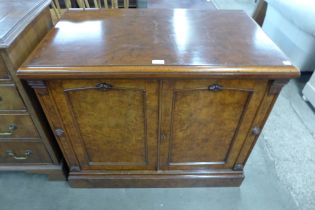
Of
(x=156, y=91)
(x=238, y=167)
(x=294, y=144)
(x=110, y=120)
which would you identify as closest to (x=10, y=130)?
(x=110, y=120)

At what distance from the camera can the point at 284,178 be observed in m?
1.24

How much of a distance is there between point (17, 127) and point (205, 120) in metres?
0.81

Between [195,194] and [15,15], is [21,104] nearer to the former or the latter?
[15,15]

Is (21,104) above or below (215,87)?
below

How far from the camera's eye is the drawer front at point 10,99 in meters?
0.82

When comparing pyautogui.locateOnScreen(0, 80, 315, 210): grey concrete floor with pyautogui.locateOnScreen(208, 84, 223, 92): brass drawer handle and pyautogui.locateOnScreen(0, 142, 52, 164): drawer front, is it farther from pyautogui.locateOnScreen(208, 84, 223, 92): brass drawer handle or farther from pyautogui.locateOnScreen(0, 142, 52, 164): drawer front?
pyautogui.locateOnScreen(208, 84, 223, 92): brass drawer handle

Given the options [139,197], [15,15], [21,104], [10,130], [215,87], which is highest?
[15,15]

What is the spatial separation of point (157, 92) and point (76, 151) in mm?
508

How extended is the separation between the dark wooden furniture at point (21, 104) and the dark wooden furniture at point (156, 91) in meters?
0.07

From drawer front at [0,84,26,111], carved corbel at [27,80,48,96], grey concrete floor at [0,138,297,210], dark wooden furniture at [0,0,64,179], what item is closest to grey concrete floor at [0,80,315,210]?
grey concrete floor at [0,138,297,210]

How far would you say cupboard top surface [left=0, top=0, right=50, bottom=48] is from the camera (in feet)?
2.40

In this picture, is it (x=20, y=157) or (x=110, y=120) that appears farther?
(x=20, y=157)

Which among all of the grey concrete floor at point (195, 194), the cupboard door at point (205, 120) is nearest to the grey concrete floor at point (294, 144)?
the grey concrete floor at point (195, 194)

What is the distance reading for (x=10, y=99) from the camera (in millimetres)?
857
